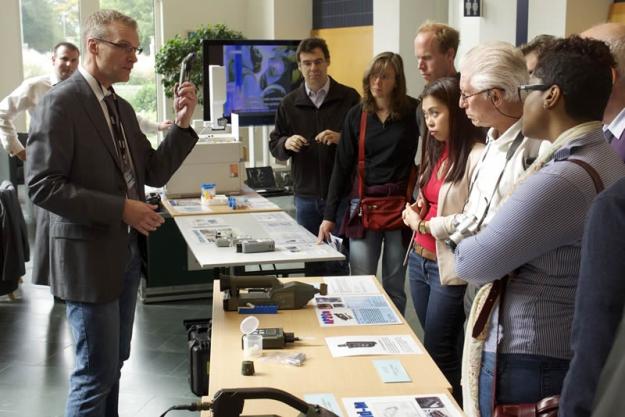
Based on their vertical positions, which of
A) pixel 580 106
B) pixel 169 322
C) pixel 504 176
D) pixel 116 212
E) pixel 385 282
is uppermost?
pixel 580 106

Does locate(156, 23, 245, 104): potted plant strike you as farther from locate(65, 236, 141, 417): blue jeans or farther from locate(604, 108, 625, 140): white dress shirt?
locate(604, 108, 625, 140): white dress shirt

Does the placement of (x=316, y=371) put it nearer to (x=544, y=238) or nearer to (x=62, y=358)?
(x=544, y=238)

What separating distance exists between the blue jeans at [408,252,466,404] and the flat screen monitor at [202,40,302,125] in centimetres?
463

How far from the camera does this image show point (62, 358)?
4598 millimetres

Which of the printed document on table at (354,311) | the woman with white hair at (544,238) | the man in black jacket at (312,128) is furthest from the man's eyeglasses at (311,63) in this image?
the woman with white hair at (544,238)

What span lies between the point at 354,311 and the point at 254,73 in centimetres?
520

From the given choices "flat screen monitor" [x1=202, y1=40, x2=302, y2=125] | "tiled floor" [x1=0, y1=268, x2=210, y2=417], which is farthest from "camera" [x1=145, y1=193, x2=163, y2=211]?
"flat screen monitor" [x1=202, y1=40, x2=302, y2=125]

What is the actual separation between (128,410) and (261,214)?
4.85ft

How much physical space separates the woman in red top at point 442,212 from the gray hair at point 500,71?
1.91 feet

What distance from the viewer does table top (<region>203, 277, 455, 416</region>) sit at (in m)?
2.20

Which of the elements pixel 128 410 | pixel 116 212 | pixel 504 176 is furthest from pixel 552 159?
pixel 128 410

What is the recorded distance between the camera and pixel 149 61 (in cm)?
1146

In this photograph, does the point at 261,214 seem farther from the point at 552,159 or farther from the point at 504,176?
the point at 552,159

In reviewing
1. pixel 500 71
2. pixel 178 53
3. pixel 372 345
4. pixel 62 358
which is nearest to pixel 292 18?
pixel 178 53
